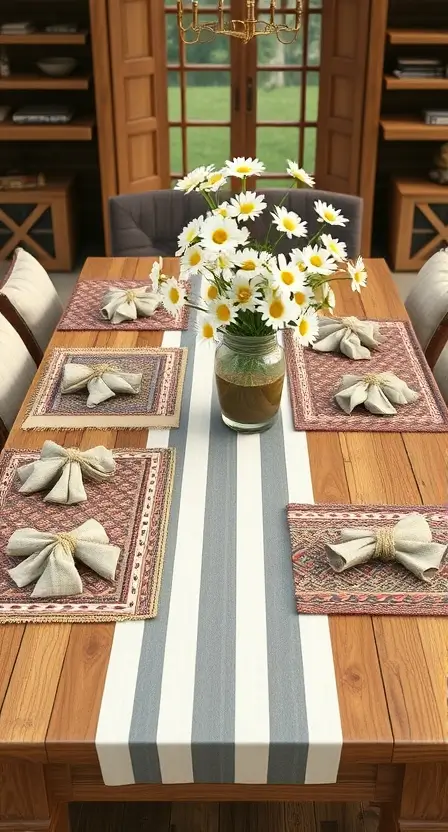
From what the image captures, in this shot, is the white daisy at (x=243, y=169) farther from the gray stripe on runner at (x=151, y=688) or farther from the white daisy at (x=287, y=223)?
the gray stripe on runner at (x=151, y=688)

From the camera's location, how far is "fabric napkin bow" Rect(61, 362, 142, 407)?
218 centimetres

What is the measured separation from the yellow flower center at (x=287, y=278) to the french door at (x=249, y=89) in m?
3.90

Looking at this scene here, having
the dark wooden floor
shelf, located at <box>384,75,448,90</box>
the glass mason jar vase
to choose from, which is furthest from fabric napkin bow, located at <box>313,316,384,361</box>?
shelf, located at <box>384,75,448,90</box>

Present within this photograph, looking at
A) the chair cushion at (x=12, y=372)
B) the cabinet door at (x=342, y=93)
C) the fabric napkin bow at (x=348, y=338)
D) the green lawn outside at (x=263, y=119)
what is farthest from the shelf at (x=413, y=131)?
the chair cushion at (x=12, y=372)

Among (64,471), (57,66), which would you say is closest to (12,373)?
(64,471)

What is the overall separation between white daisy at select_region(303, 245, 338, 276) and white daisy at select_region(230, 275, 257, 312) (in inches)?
4.5

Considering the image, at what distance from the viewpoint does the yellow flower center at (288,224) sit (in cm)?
181

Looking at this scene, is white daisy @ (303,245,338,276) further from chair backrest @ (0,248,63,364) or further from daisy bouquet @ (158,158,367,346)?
chair backrest @ (0,248,63,364)

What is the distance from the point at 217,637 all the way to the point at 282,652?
0.11 metres

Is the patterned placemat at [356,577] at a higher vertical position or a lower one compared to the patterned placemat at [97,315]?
higher

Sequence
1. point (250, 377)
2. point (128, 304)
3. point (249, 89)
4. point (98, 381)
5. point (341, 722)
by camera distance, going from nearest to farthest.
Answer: point (341, 722), point (250, 377), point (98, 381), point (128, 304), point (249, 89)

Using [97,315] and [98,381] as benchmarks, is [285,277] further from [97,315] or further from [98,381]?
[97,315]

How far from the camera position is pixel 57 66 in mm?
5031

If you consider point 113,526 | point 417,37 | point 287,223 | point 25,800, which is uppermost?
point 287,223
